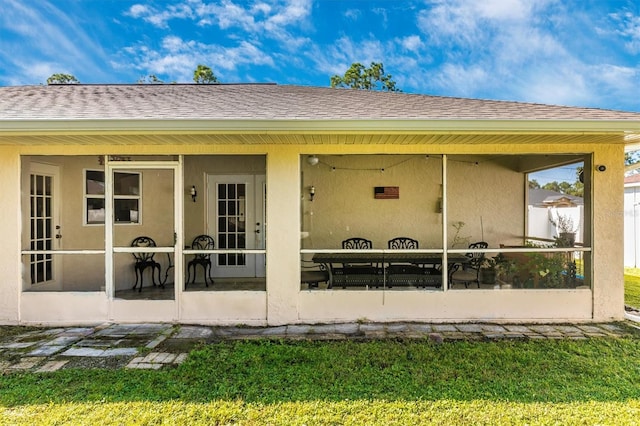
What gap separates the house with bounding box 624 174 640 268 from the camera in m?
10.6

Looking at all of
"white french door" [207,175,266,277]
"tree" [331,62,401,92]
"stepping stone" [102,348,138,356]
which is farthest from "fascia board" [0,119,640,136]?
"tree" [331,62,401,92]

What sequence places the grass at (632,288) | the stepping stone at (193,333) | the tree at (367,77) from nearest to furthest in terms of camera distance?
the stepping stone at (193,333) < the grass at (632,288) < the tree at (367,77)

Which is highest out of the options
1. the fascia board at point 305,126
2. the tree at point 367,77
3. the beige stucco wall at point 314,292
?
the tree at point 367,77

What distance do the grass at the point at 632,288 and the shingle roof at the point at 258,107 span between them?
3.26 meters

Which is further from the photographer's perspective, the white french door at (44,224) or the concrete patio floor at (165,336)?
the white french door at (44,224)

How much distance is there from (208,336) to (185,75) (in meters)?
24.5

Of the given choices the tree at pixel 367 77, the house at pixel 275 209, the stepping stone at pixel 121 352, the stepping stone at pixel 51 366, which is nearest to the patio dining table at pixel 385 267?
the house at pixel 275 209

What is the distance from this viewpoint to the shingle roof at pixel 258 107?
14.4 ft

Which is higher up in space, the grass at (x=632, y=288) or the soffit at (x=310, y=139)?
the soffit at (x=310, y=139)

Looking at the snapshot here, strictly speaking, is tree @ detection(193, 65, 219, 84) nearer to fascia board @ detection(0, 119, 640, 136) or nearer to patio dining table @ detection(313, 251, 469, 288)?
fascia board @ detection(0, 119, 640, 136)

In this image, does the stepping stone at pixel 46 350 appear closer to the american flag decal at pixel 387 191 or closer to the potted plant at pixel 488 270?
the potted plant at pixel 488 270

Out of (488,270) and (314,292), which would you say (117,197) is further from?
(488,270)

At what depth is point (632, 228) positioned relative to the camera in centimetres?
1083

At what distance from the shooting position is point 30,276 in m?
5.20
